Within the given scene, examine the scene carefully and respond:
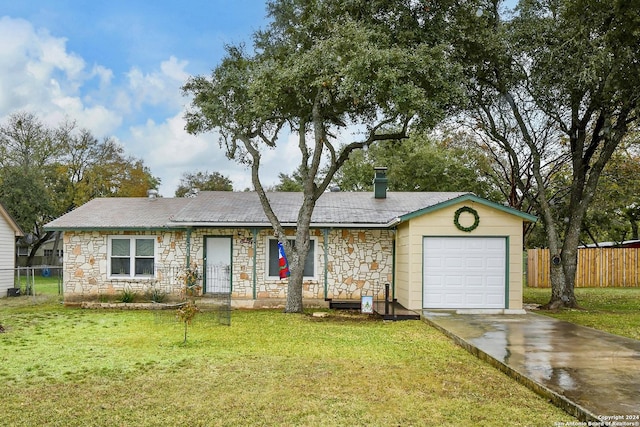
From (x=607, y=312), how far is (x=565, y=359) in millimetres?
7917

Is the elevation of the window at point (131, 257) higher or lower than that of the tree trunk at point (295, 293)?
higher

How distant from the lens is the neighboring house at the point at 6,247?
62.4ft

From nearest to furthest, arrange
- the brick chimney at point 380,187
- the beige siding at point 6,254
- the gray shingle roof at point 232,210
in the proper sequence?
the gray shingle roof at point 232,210, the brick chimney at point 380,187, the beige siding at point 6,254

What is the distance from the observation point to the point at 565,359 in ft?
22.9

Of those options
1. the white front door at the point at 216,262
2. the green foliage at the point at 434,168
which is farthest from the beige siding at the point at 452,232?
the green foliage at the point at 434,168

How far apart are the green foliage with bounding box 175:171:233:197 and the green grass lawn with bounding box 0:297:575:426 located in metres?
31.0

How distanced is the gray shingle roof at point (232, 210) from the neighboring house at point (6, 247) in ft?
14.1

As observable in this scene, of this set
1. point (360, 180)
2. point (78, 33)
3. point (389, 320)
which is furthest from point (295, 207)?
point (360, 180)

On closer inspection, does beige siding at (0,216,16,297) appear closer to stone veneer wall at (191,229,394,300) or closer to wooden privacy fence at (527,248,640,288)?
stone veneer wall at (191,229,394,300)

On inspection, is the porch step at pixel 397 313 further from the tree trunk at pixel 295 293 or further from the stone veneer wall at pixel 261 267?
the stone veneer wall at pixel 261 267

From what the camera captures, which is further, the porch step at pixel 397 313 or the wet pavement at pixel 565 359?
the porch step at pixel 397 313

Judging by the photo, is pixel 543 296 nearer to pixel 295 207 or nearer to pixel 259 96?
pixel 295 207

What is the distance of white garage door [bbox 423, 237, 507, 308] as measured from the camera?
12.8 meters

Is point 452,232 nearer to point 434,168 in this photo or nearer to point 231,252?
point 231,252
